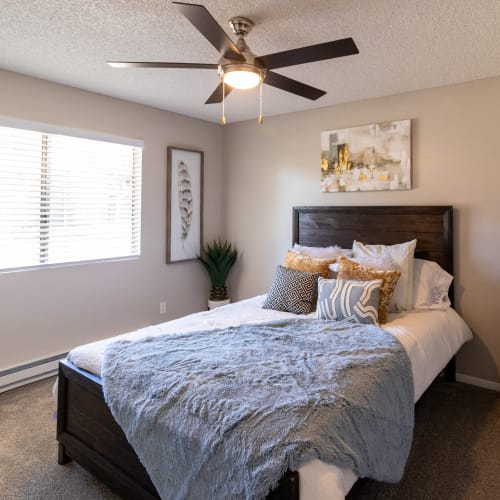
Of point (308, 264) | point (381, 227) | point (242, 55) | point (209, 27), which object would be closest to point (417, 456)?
point (308, 264)

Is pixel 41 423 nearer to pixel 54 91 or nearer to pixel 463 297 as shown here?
pixel 54 91

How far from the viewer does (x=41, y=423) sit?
2525 millimetres

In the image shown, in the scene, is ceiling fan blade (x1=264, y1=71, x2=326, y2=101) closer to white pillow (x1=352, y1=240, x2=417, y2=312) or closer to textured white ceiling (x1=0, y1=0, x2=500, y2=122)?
textured white ceiling (x1=0, y1=0, x2=500, y2=122)

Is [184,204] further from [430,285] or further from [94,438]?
[94,438]

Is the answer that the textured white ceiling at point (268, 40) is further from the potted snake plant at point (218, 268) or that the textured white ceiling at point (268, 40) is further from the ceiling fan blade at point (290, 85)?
the potted snake plant at point (218, 268)

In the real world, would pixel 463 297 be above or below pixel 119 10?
below

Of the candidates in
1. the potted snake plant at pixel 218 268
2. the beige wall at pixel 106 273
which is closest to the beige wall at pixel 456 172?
the potted snake plant at pixel 218 268

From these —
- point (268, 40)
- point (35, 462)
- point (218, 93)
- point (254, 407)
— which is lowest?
point (35, 462)

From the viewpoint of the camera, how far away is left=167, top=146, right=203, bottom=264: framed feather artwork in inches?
164

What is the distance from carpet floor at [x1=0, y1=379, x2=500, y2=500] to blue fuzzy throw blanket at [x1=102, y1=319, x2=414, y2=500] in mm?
361

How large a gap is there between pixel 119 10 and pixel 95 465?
7.75 feet

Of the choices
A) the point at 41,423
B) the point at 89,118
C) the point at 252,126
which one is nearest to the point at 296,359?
the point at 41,423

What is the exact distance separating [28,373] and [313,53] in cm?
311

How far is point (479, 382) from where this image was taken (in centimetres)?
311
